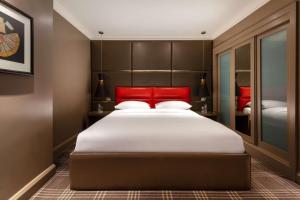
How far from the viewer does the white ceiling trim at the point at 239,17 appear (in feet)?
10.6

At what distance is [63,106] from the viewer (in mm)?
3625

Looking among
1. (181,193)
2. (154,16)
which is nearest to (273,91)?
(181,193)

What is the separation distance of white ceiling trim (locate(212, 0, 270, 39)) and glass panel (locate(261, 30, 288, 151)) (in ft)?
1.51

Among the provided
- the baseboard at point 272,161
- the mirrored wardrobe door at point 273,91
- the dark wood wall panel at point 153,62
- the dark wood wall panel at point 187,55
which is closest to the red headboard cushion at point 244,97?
the mirrored wardrobe door at point 273,91

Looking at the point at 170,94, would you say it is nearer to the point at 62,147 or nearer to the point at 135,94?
the point at 135,94

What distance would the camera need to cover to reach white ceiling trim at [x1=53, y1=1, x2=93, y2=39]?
329 centimetres

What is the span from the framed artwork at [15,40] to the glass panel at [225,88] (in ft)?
11.0

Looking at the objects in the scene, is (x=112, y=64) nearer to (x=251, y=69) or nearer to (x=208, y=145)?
(x=251, y=69)

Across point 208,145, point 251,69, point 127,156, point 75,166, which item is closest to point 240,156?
point 208,145

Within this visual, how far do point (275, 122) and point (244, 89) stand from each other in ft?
3.15

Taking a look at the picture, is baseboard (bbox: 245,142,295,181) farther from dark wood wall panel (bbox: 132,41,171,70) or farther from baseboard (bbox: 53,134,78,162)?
baseboard (bbox: 53,134,78,162)

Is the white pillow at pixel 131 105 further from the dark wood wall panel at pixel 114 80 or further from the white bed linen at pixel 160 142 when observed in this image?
the white bed linen at pixel 160 142

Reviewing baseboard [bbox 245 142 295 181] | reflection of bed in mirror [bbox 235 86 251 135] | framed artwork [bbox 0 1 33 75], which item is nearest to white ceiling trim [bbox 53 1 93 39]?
framed artwork [bbox 0 1 33 75]

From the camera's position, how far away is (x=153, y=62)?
497 cm
